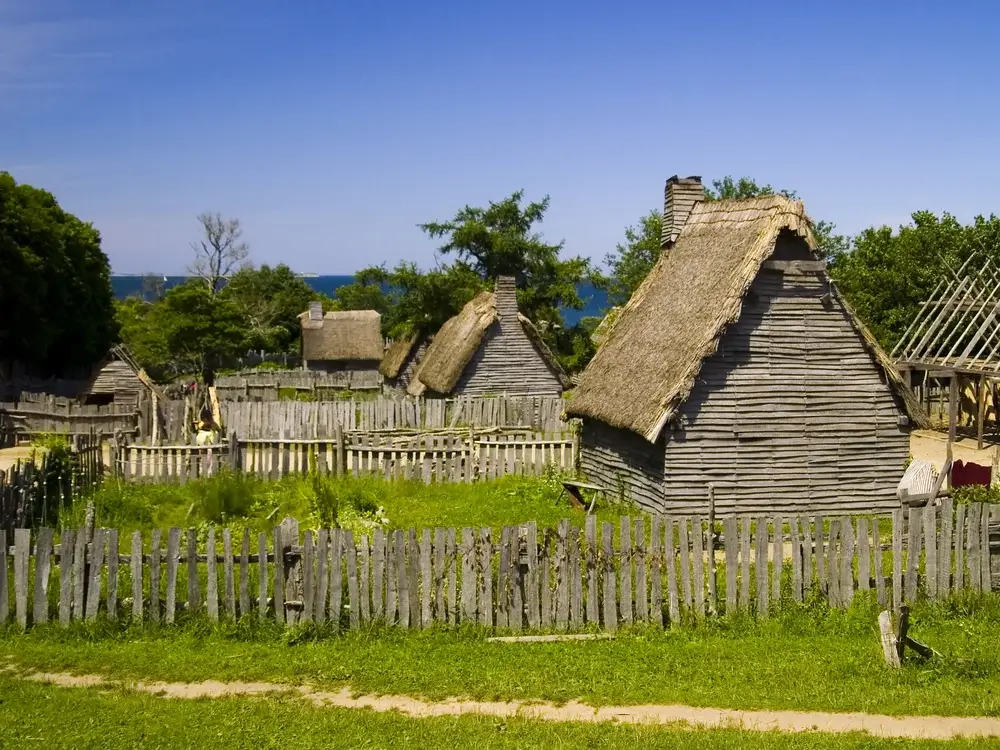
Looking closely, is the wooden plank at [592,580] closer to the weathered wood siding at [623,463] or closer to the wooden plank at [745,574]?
the wooden plank at [745,574]

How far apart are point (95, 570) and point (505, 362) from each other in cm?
2124

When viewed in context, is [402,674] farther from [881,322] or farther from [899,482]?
[881,322]

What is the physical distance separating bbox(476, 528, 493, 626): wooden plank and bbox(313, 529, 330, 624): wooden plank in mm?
1223

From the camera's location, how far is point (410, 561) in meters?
11.0

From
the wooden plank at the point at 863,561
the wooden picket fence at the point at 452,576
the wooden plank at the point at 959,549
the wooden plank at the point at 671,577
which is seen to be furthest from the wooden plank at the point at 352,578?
the wooden plank at the point at 959,549

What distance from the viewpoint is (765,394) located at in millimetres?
17312

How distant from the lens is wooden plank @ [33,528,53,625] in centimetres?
1088

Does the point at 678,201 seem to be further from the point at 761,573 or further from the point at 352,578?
the point at 352,578

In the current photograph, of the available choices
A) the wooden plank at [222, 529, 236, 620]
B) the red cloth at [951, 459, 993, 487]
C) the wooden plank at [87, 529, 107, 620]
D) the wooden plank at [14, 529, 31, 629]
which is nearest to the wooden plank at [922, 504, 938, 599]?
the red cloth at [951, 459, 993, 487]

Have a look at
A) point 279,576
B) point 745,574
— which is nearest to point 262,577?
point 279,576

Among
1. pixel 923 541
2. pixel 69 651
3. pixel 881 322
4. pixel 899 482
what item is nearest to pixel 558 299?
pixel 881 322

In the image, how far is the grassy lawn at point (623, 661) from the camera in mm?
9000

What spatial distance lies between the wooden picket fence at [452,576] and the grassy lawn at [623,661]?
0.28 metres

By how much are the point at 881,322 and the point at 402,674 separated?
37549 mm
